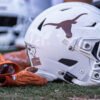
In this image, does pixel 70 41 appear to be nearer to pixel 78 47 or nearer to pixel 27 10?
pixel 78 47

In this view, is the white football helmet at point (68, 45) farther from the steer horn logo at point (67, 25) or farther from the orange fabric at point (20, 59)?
the orange fabric at point (20, 59)

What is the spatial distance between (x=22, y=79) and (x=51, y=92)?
0.31 metres

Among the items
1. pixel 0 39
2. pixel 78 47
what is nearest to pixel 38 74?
pixel 78 47

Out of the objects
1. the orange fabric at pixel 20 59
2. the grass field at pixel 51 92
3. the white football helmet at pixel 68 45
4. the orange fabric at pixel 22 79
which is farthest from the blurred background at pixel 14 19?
the grass field at pixel 51 92

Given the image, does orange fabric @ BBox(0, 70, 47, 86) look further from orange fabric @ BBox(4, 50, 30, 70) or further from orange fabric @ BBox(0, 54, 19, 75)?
orange fabric @ BBox(4, 50, 30, 70)

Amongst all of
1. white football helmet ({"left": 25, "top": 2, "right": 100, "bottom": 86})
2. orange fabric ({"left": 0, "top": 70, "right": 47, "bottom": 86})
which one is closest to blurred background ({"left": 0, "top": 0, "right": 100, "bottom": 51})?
white football helmet ({"left": 25, "top": 2, "right": 100, "bottom": 86})

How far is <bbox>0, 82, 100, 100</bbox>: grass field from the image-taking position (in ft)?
10.4

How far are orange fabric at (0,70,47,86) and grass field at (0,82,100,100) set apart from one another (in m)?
0.05

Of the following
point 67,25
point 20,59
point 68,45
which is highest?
point 67,25

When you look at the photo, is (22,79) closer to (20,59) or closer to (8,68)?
(8,68)

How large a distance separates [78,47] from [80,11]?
32cm

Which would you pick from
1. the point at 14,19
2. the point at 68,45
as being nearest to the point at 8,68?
the point at 68,45

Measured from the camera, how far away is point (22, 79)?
11.8 feet

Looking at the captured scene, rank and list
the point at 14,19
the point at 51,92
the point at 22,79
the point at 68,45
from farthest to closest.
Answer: the point at 14,19
the point at 68,45
the point at 22,79
the point at 51,92
